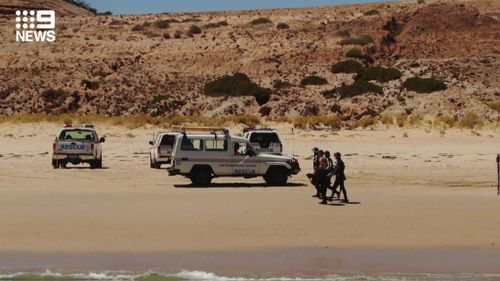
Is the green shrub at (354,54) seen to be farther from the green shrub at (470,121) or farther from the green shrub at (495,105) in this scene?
the green shrub at (470,121)

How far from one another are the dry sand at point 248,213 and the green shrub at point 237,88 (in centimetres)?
3022

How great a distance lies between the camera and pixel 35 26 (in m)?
98.2

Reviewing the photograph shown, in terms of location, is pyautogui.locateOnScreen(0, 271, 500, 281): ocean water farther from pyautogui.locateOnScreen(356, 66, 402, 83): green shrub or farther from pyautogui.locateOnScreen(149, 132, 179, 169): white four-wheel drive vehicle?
pyautogui.locateOnScreen(356, 66, 402, 83): green shrub

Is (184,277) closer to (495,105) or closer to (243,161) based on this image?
(243,161)

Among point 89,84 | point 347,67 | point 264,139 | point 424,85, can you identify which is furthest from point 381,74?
point 264,139

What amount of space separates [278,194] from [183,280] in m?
10.5

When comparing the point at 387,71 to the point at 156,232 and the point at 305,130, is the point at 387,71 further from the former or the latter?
the point at 156,232

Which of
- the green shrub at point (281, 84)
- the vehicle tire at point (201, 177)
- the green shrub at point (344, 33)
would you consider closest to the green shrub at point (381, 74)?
the green shrub at point (281, 84)

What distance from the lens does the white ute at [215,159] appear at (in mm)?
24844

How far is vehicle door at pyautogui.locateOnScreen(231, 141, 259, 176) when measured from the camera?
2509cm

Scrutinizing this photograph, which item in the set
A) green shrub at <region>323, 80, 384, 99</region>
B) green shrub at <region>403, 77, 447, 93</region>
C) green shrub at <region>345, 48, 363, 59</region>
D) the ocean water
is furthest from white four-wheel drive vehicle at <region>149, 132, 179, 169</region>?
green shrub at <region>345, 48, 363, 59</region>

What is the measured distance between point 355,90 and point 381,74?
368 cm

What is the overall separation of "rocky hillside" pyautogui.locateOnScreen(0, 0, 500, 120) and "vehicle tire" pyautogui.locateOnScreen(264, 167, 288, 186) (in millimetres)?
27789

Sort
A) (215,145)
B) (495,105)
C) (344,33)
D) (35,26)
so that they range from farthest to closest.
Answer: (35,26) < (344,33) < (495,105) < (215,145)
